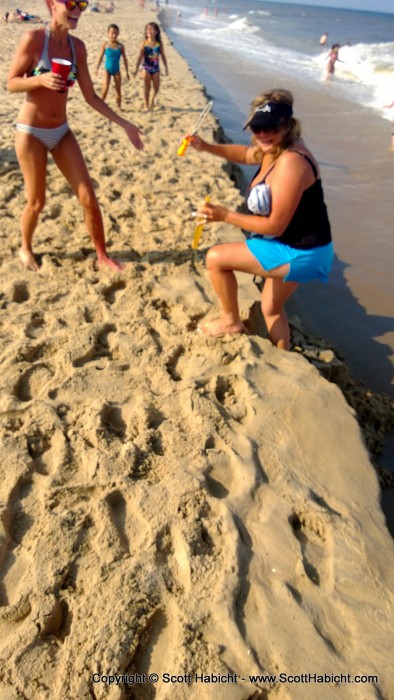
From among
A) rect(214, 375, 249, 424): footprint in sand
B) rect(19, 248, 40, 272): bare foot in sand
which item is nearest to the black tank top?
rect(214, 375, 249, 424): footprint in sand

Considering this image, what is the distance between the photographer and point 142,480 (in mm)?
2240

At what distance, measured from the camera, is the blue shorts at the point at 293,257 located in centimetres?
273

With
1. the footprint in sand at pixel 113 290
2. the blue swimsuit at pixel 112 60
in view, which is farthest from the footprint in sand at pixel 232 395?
the blue swimsuit at pixel 112 60

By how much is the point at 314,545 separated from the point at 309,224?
1569 mm

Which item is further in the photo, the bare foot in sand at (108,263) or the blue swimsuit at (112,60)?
the blue swimsuit at (112,60)

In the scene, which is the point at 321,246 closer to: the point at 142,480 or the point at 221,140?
the point at 142,480

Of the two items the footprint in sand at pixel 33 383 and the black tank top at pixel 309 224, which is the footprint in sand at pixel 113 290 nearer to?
the footprint in sand at pixel 33 383

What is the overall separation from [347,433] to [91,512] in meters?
1.29

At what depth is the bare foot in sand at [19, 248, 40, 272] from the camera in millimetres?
3811

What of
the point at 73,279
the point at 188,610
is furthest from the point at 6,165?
the point at 188,610

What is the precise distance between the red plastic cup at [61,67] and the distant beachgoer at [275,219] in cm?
87

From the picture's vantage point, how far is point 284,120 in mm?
2447

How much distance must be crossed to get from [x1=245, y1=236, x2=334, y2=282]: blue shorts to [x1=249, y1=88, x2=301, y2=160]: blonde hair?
47 centimetres

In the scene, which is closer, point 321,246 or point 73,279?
point 321,246
